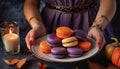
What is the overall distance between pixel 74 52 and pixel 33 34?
0.19m

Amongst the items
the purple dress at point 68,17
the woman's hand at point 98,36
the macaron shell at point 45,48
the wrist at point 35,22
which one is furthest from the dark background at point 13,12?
→ the macaron shell at point 45,48

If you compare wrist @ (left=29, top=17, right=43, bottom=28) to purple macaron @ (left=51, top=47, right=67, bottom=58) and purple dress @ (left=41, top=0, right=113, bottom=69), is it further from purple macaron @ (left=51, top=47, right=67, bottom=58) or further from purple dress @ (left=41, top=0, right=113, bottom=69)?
purple macaron @ (left=51, top=47, right=67, bottom=58)

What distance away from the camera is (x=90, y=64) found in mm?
856

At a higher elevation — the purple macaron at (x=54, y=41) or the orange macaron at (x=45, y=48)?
the purple macaron at (x=54, y=41)

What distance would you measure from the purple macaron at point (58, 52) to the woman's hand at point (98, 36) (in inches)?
4.8

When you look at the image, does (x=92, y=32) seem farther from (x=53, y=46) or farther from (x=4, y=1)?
(x=4, y=1)

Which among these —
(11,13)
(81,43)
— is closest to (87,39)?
(81,43)

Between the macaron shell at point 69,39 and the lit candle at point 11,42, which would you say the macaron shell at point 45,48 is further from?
the lit candle at point 11,42

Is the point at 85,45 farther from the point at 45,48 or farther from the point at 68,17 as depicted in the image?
the point at 68,17

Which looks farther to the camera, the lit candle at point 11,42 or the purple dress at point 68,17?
the purple dress at point 68,17

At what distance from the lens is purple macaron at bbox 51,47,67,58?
808 mm

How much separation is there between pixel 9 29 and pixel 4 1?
414mm

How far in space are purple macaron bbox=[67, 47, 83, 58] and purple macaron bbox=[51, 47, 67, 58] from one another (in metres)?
0.02

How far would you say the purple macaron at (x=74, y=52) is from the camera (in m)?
0.81
